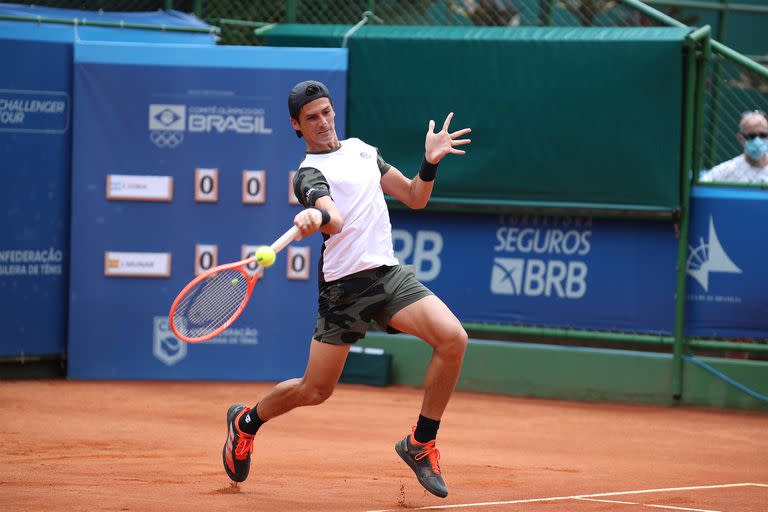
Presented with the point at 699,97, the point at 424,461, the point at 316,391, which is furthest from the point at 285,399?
the point at 699,97

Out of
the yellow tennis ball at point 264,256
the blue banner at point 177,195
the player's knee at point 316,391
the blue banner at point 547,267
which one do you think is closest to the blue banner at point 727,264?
the blue banner at point 547,267

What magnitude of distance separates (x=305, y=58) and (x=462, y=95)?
1295 mm

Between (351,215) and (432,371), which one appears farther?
(351,215)

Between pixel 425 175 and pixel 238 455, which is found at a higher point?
pixel 425 175

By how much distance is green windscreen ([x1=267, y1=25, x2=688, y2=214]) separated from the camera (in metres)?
8.61

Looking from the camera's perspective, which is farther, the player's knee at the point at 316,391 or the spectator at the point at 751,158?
the spectator at the point at 751,158

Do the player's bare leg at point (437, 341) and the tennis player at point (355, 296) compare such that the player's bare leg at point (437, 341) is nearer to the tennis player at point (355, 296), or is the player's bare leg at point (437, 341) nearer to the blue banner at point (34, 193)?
the tennis player at point (355, 296)

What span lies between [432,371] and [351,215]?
0.82 meters

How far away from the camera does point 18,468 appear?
5.89m

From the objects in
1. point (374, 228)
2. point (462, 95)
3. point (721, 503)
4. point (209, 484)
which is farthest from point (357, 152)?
point (462, 95)

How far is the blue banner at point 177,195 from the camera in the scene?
905 centimetres

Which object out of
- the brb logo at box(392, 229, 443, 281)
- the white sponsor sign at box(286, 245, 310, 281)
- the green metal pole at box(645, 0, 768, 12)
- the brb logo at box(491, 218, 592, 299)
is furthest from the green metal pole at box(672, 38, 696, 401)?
the green metal pole at box(645, 0, 768, 12)

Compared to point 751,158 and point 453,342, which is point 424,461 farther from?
point 751,158

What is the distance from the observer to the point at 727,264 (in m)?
8.62
